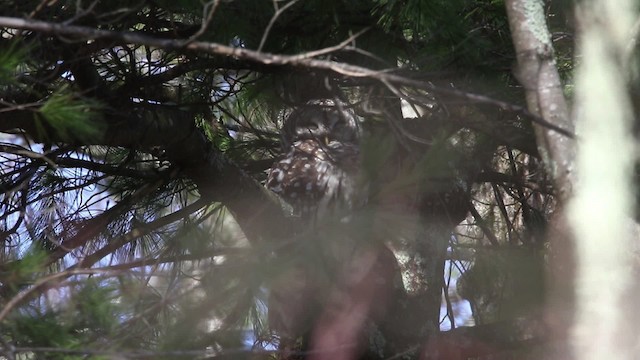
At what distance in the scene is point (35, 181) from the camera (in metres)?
3.70

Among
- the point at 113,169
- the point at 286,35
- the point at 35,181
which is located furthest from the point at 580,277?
the point at 35,181

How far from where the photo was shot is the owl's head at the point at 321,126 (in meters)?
3.66

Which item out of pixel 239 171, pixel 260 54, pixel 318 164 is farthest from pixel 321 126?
pixel 260 54

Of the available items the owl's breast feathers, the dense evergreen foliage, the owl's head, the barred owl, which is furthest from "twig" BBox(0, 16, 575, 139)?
the owl's head

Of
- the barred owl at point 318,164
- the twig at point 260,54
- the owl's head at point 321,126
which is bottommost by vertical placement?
the twig at point 260,54

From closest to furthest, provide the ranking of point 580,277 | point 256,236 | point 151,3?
point 580,277 → point 151,3 → point 256,236

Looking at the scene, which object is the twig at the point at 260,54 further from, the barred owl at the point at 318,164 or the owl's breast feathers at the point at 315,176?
the owl's breast feathers at the point at 315,176

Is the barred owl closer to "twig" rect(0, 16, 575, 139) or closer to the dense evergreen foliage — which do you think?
the dense evergreen foliage

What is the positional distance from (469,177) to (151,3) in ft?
4.84

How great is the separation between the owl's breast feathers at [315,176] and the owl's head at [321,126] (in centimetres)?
10

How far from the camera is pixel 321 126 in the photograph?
3.71 m

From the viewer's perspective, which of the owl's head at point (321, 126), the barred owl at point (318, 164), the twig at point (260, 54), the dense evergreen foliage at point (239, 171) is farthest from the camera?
the owl's head at point (321, 126)

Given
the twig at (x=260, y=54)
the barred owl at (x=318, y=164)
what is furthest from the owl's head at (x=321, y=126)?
the twig at (x=260, y=54)

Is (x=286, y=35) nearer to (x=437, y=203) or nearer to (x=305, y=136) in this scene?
(x=305, y=136)
